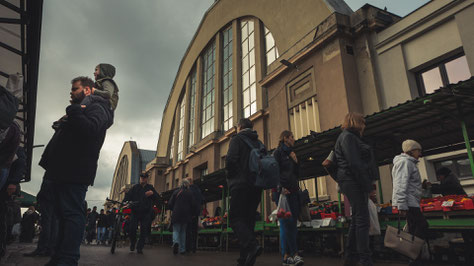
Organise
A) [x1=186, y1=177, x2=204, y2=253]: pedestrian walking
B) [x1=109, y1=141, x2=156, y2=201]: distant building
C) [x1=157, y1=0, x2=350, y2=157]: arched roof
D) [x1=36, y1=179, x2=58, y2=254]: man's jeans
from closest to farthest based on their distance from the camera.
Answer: [x1=36, y1=179, x2=58, y2=254]: man's jeans → [x1=186, y1=177, x2=204, y2=253]: pedestrian walking → [x1=157, y1=0, x2=350, y2=157]: arched roof → [x1=109, y1=141, x2=156, y2=201]: distant building

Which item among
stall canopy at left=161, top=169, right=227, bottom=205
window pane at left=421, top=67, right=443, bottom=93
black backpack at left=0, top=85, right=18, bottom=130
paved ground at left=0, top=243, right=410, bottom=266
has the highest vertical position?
window pane at left=421, top=67, right=443, bottom=93

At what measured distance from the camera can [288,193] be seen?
4586 mm

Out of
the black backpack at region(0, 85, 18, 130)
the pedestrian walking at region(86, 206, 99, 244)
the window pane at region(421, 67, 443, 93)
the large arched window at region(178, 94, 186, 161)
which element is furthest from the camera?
the large arched window at region(178, 94, 186, 161)

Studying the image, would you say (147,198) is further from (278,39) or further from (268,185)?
(278,39)

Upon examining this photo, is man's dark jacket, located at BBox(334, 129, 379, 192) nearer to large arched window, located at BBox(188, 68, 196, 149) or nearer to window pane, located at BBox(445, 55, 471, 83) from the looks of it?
window pane, located at BBox(445, 55, 471, 83)

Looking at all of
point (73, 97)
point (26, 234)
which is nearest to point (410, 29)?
point (73, 97)

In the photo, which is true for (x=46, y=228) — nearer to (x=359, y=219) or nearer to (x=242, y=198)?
(x=242, y=198)

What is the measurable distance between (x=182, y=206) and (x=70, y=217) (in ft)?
16.6

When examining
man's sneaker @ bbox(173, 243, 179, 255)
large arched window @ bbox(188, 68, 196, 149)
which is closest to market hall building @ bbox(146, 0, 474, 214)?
large arched window @ bbox(188, 68, 196, 149)

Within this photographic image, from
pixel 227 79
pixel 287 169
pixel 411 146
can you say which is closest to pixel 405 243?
pixel 411 146

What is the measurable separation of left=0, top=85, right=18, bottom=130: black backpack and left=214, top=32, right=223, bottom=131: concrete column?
21162mm

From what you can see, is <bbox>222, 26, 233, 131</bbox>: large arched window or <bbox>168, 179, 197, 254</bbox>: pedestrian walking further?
<bbox>222, 26, 233, 131</bbox>: large arched window

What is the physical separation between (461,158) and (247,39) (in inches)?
641

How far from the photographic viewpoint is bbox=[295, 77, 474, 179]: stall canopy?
567 centimetres
